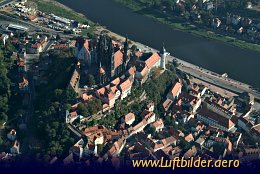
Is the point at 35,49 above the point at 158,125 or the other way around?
above

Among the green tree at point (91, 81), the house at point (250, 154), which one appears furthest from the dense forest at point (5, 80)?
the house at point (250, 154)

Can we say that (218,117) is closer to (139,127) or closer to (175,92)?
(175,92)

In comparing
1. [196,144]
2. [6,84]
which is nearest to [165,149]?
[196,144]

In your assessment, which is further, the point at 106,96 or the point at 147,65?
the point at 147,65

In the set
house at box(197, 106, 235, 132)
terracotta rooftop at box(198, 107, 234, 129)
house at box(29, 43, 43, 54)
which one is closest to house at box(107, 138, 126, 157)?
house at box(197, 106, 235, 132)

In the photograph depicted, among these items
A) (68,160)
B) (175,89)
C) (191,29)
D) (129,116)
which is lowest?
(68,160)

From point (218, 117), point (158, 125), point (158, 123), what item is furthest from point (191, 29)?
point (158, 125)
